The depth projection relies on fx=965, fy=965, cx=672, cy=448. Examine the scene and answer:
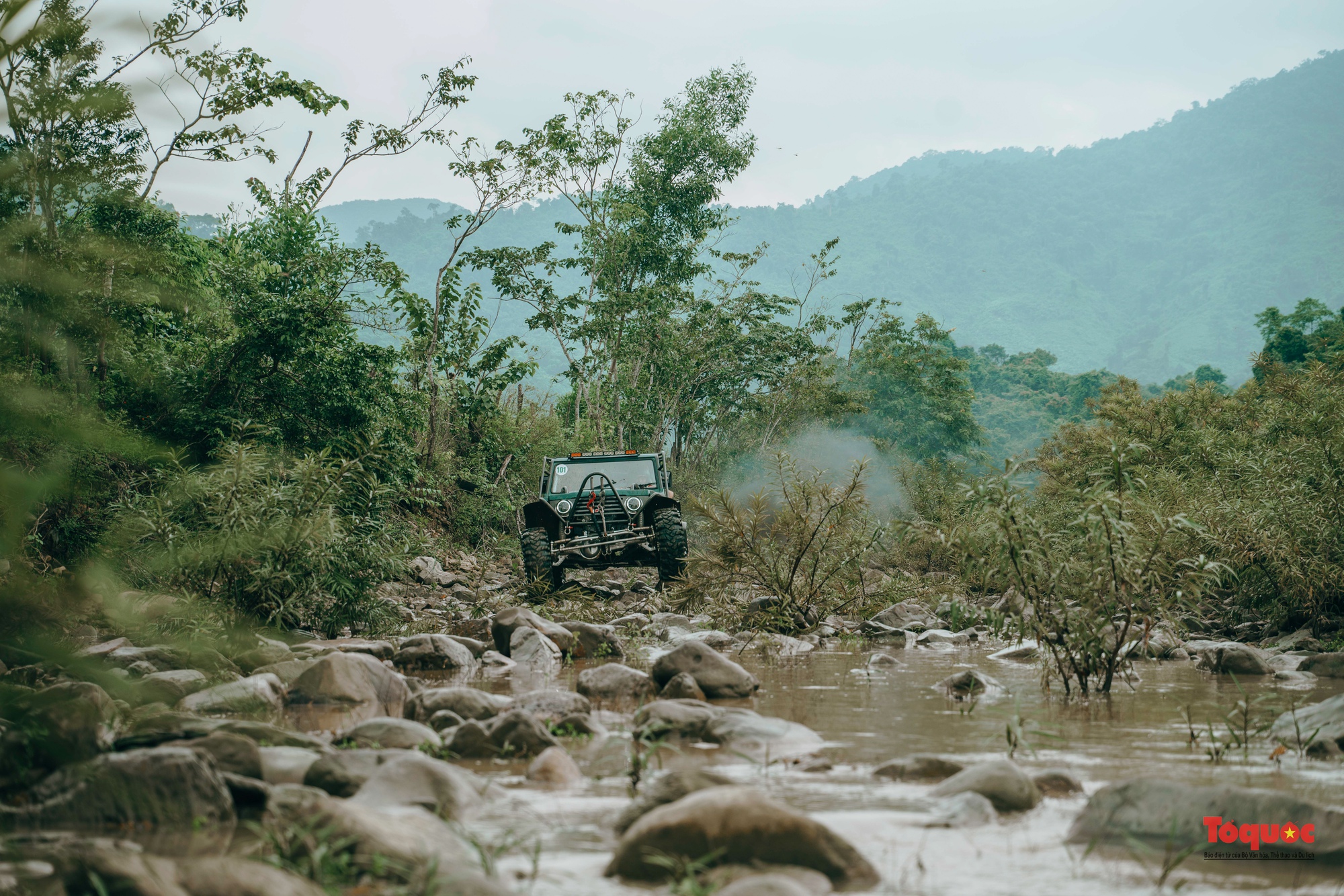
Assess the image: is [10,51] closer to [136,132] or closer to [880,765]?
[880,765]

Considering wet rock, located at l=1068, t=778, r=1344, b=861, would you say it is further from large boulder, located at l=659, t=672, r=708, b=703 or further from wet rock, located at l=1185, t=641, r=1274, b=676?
wet rock, located at l=1185, t=641, r=1274, b=676

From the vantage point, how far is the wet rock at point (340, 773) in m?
3.09

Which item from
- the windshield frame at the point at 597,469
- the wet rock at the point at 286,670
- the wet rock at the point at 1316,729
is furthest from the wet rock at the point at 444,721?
the windshield frame at the point at 597,469

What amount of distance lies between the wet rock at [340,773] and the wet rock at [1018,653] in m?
5.16

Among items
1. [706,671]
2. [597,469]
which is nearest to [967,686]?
[706,671]

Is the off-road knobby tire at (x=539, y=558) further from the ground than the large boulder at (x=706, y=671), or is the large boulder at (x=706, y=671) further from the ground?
the off-road knobby tire at (x=539, y=558)

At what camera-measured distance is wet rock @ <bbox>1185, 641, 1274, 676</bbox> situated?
6191mm

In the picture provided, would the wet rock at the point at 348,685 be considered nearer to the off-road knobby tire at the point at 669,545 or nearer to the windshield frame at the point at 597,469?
the off-road knobby tire at the point at 669,545

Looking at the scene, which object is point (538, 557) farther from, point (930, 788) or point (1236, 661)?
point (930, 788)

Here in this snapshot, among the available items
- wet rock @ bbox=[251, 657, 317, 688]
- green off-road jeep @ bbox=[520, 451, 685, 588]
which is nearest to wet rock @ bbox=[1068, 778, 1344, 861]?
wet rock @ bbox=[251, 657, 317, 688]

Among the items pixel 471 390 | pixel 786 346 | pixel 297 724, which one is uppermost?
pixel 786 346

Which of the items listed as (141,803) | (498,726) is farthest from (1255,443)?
(141,803)

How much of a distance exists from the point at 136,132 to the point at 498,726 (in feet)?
28.6

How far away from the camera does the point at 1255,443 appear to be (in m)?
9.56
